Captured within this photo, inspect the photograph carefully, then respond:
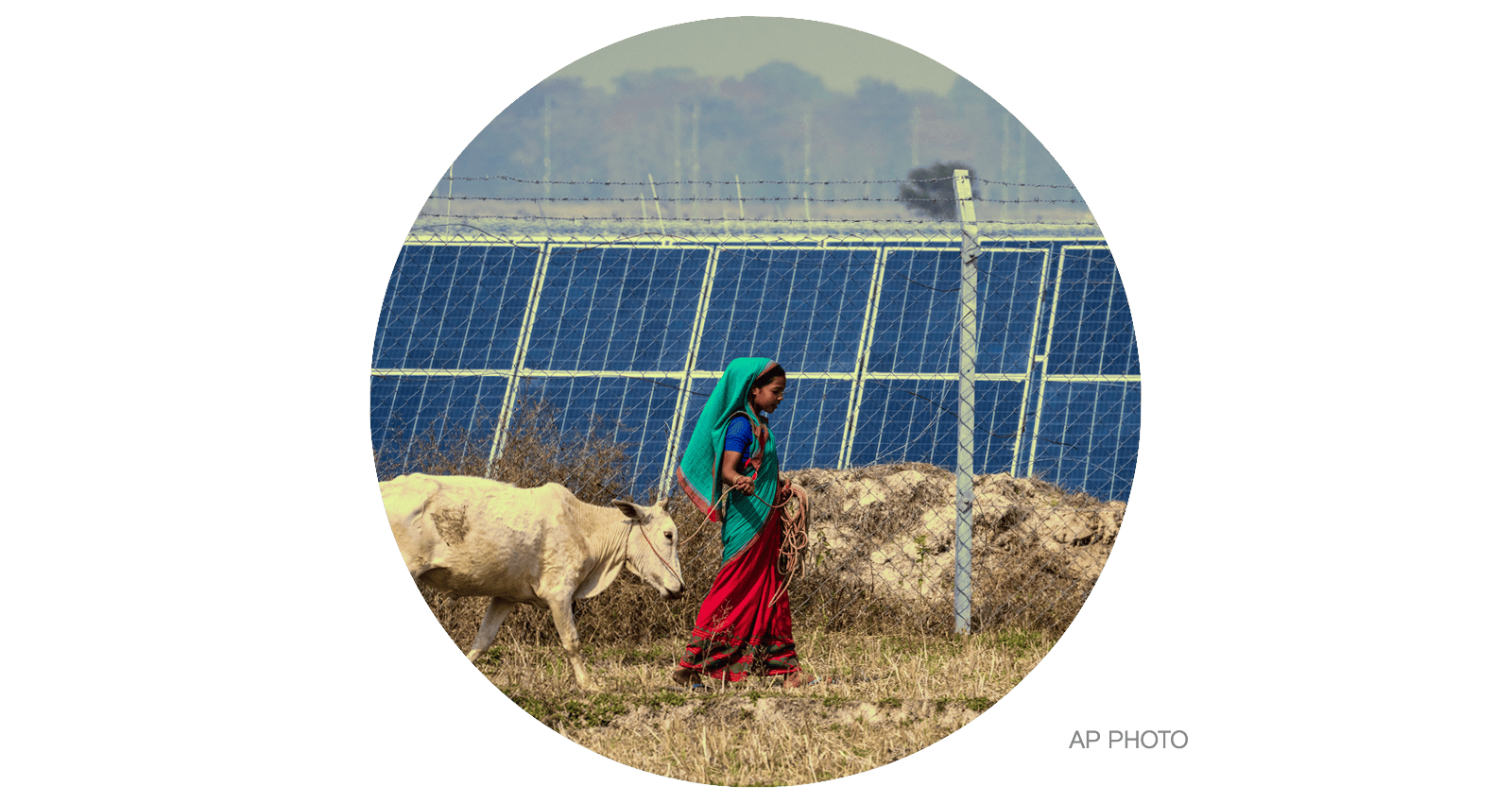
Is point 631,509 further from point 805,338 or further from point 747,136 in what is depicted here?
point 747,136

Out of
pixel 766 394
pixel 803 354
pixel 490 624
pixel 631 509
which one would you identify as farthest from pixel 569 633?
pixel 803 354

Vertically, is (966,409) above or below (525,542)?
above

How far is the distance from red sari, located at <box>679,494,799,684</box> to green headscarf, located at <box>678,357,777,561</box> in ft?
0.29

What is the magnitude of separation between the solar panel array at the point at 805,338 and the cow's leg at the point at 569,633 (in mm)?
1617

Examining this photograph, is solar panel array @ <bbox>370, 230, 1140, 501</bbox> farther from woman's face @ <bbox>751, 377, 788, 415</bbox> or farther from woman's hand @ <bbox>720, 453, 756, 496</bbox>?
woman's hand @ <bbox>720, 453, 756, 496</bbox>

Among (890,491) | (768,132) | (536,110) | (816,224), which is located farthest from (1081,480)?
(536,110)

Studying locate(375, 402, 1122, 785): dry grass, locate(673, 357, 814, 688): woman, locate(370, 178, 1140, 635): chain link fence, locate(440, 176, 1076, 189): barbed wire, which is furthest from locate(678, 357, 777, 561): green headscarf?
locate(440, 176, 1076, 189): barbed wire

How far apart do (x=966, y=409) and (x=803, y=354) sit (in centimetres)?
113

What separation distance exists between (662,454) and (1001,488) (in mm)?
2361

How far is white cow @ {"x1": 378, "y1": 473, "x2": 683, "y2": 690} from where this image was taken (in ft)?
34.1

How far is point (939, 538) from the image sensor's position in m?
12.5

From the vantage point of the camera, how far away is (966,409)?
11.9 m

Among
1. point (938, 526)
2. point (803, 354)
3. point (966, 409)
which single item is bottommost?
point (938, 526)

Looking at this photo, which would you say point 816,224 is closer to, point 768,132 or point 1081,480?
point 768,132
